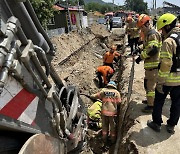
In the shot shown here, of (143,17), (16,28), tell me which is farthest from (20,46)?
(143,17)

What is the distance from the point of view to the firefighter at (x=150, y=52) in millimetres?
4902

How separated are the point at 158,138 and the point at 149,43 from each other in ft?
5.86

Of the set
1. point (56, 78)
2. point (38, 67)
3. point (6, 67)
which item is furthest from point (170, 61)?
point (6, 67)

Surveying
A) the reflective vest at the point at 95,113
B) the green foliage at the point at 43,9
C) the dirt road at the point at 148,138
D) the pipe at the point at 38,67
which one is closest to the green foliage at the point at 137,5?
the green foliage at the point at 43,9

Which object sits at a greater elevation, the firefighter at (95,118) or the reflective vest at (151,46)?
the reflective vest at (151,46)

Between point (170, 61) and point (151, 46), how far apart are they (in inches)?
41.6

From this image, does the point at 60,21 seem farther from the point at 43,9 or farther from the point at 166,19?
the point at 166,19

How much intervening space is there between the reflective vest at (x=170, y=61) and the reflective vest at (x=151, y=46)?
2.68 feet

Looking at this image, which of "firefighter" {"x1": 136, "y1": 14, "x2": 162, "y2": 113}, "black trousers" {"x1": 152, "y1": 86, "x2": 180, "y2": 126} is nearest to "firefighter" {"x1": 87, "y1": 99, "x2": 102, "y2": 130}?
"firefighter" {"x1": 136, "y1": 14, "x2": 162, "y2": 113}

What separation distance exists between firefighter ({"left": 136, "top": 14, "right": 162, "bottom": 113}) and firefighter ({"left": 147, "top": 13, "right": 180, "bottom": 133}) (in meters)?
0.75

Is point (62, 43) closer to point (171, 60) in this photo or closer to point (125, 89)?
point (125, 89)

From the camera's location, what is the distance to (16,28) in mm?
1659

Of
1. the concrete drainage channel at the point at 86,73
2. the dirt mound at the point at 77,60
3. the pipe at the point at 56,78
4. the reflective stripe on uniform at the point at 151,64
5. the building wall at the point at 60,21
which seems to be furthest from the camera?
the building wall at the point at 60,21

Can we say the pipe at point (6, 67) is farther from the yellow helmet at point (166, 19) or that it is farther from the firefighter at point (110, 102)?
the firefighter at point (110, 102)
